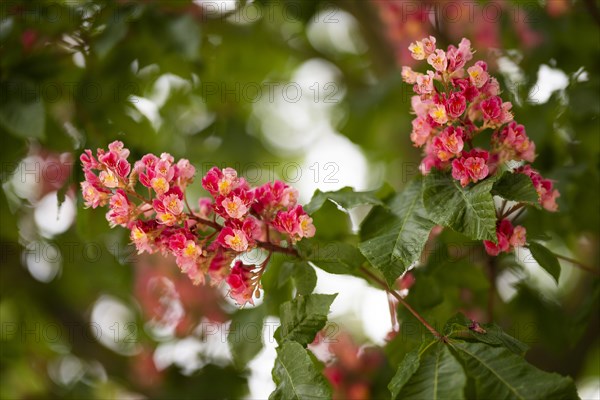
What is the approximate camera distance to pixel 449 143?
1.50 meters

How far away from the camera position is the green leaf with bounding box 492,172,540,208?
1393 mm

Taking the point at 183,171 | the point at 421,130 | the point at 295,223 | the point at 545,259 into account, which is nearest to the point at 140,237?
the point at 183,171

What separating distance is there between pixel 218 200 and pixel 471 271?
92 cm

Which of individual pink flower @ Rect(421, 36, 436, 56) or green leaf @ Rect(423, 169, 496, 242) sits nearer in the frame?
green leaf @ Rect(423, 169, 496, 242)

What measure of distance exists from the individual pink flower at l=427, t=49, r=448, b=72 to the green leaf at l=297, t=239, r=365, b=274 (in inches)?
18.8

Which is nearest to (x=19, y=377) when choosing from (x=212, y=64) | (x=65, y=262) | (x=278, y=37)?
(x=65, y=262)

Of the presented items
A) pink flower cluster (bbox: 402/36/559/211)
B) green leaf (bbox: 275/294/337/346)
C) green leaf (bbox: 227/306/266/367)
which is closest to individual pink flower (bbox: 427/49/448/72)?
pink flower cluster (bbox: 402/36/559/211)

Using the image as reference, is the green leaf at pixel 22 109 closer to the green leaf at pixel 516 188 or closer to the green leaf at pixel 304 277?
the green leaf at pixel 304 277

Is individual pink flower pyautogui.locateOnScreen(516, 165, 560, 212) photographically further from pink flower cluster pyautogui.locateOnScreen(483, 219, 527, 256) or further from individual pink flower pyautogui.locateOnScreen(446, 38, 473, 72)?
individual pink flower pyautogui.locateOnScreen(446, 38, 473, 72)

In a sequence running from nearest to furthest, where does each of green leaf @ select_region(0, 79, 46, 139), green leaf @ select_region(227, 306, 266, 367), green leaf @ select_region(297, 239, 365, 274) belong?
green leaf @ select_region(297, 239, 365, 274), green leaf @ select_region(227, 306, 266, 367), green leaf @ select_region(0, 79, 46, 139)

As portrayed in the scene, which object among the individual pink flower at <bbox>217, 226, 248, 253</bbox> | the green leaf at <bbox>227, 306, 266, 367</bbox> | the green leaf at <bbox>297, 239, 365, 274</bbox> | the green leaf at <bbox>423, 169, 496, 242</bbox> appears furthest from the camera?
the green leaf at <bbox>227, 306, 266, 367</bbox>

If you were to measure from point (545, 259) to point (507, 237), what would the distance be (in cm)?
10

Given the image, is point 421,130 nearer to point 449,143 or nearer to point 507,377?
point 449,143

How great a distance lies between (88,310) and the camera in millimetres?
3432
